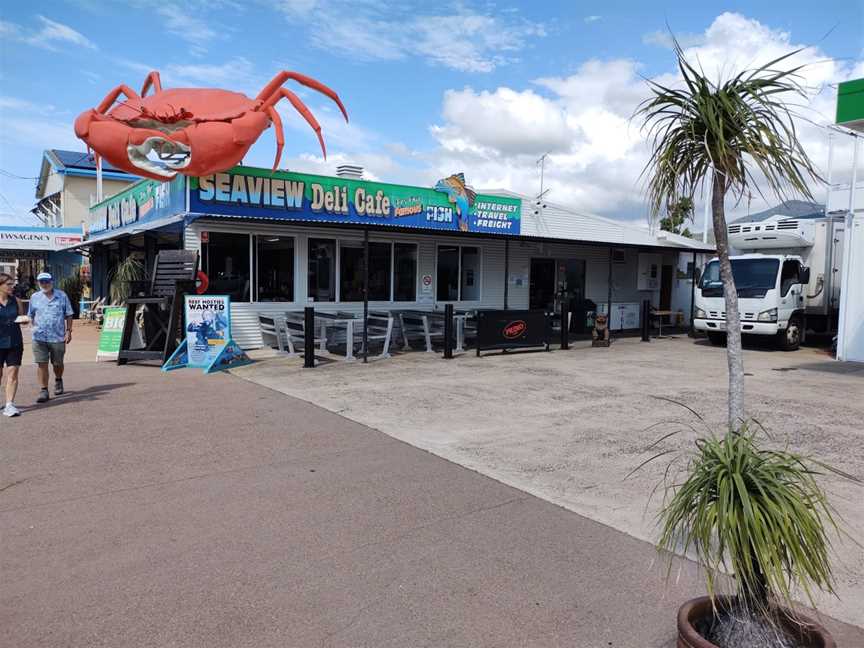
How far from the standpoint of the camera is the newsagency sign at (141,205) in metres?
13.4

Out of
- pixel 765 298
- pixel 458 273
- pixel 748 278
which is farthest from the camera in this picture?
pixel 458 273

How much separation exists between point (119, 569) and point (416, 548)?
1.77 meters

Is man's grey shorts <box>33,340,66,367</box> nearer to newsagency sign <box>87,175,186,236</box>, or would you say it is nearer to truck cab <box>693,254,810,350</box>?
newsagency sign <box>87,175,186,236</box>

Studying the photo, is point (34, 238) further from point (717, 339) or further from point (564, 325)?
point (717, 339)

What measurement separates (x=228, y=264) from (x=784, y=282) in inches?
515

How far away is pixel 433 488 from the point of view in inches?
209

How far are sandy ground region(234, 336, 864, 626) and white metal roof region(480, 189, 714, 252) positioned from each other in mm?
5946

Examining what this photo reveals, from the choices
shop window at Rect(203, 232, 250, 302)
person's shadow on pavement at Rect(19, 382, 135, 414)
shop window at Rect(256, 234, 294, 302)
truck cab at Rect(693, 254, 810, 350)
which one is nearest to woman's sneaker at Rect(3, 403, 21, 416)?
person's shadow on pavement at Rect(19, 382, 135, 414)

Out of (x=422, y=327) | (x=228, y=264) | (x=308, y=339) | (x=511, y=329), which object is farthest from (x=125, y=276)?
(x=511, y=329)

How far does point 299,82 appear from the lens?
1438 cm

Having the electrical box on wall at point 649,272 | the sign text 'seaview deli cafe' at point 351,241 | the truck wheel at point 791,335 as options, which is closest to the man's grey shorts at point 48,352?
the sign text 'seaview deli cafe' at point 351,241

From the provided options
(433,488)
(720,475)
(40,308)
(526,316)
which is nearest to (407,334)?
(526,316)

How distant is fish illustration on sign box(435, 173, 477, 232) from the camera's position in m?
17.0

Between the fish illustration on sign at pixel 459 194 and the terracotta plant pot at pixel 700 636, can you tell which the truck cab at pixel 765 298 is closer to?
the fish illustration on sign at pixel 459 194
